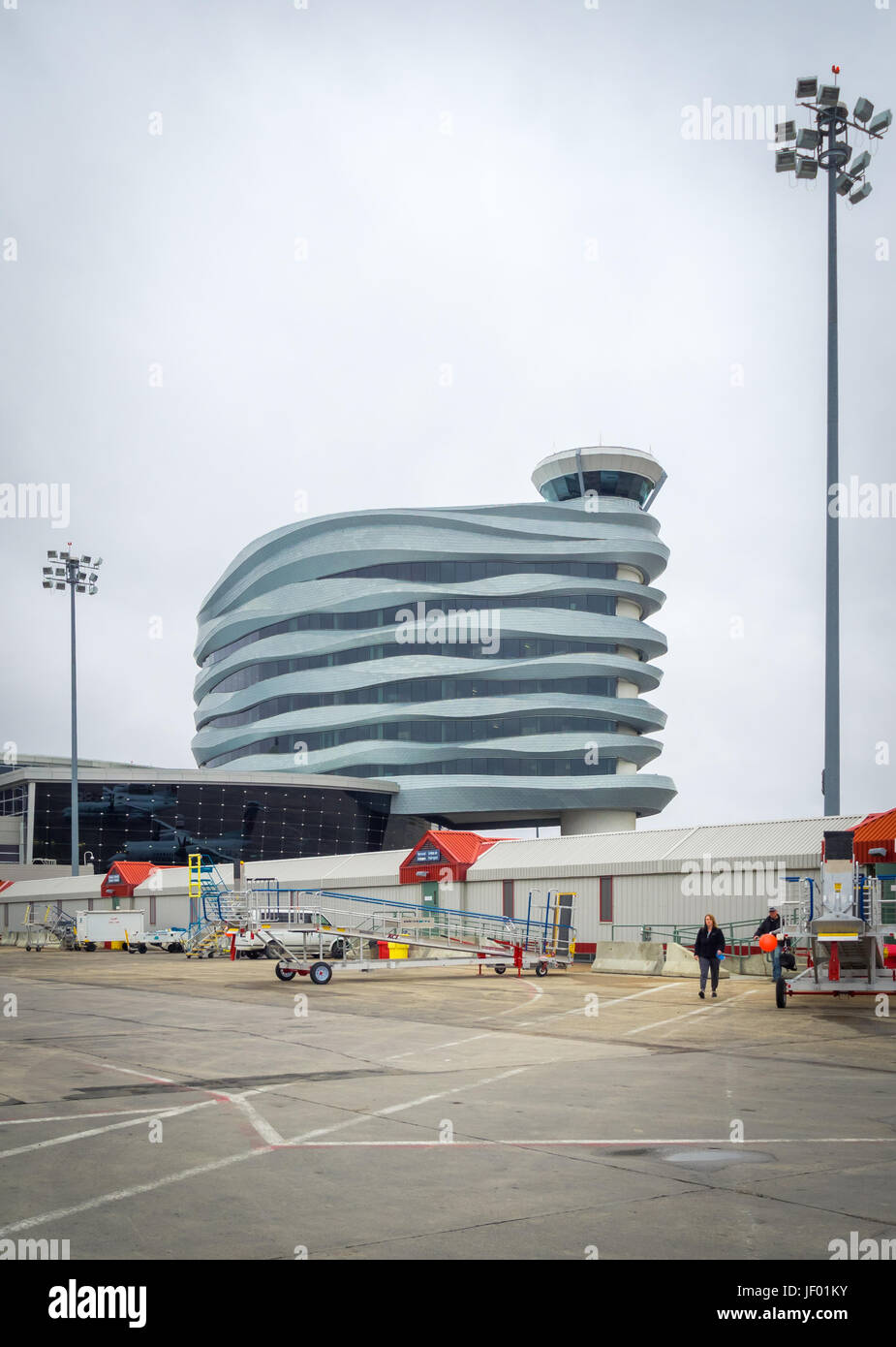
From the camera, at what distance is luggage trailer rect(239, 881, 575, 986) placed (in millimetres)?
32812

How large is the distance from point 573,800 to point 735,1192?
4025 inches

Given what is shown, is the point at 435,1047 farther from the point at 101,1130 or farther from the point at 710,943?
the point at 710,943

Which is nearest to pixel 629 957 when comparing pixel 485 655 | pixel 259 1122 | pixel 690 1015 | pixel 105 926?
pixel 690 1015

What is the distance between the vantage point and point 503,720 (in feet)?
365

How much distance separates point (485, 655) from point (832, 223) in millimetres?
71464

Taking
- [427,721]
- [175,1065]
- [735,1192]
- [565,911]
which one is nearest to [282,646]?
[427,721]

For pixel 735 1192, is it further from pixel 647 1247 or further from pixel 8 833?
pixel 8 833

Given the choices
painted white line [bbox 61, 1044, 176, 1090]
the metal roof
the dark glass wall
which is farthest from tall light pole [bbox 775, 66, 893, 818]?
the dark glass wall

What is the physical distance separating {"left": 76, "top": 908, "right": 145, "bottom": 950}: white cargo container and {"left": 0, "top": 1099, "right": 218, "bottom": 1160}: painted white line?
170ft

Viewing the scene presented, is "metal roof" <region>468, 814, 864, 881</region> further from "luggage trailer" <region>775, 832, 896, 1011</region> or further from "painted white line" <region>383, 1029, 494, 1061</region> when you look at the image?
"painted white line" <region>383, 1029, 494, 1061</region>

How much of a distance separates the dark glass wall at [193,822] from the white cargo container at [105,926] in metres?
31.8

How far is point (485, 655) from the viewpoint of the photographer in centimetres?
11238

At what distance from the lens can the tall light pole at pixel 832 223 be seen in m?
39.2
